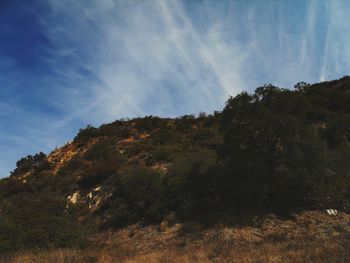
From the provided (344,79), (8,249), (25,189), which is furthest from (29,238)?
(344,79)

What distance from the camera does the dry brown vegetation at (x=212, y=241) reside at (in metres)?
10.6

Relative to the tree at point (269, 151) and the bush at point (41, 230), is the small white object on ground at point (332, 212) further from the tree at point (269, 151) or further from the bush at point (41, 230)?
the bush at point (41, 230)

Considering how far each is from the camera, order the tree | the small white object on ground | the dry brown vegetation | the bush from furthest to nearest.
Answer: the tree, the small white object on ground, the bush, the dry brown vegetation

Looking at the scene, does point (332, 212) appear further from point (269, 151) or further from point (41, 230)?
point (41, 230)

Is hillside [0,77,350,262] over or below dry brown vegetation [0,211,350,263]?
over

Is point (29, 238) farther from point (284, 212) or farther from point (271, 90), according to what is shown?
point (271, 90)

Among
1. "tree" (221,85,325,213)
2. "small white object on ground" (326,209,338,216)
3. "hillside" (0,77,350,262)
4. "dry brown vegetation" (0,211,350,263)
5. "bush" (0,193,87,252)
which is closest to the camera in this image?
"dry brown vegetation" (0,211,350,263)

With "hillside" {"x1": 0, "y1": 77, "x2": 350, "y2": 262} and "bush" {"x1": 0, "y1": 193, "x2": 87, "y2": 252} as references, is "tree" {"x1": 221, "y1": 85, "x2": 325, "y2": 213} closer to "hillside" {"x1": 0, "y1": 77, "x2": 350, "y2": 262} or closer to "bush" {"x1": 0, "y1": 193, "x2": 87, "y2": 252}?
"hillside" {"x1": 0, "y1": 77, "x2": 350, "y2": 262}

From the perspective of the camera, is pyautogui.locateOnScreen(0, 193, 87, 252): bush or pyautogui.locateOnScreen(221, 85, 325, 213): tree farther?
pyautogui.locateOnScreen(221, 85, 325, 213): tree

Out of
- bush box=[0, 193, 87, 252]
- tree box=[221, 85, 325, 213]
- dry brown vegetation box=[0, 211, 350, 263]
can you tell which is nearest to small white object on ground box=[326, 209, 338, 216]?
dry brown vegetation box=[0, 211, 350, 263]

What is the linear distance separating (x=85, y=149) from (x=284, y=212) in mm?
27708

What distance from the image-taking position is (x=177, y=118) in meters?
43.2

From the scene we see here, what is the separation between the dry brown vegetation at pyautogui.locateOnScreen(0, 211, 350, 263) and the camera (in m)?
10.6

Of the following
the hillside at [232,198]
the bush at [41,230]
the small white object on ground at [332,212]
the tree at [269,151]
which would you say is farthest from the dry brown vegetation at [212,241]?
the tree at [269,151]
